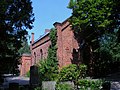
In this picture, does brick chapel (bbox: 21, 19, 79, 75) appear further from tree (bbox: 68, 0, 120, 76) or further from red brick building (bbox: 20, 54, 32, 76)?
red brick building (bbox: 20, 54, 32, 76)

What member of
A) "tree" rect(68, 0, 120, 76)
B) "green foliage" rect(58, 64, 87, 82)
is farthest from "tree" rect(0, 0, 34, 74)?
"tree" rect(68, 0, 120, 76)

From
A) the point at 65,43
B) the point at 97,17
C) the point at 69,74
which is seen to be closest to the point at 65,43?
the point at 65,43

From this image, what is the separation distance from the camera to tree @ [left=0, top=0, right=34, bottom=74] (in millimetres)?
18156

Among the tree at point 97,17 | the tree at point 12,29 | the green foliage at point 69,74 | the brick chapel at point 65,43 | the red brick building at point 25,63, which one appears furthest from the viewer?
the red brick building at point 25,63

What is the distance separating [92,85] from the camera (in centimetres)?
1795

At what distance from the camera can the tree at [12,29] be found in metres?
18.2

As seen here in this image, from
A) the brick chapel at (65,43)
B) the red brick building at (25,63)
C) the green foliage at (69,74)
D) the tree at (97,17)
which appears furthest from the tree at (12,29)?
the red brick building at (25,63)

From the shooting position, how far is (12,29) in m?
18.7

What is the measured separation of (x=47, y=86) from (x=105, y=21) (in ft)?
44.5

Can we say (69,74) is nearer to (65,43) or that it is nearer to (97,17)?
(97,17)

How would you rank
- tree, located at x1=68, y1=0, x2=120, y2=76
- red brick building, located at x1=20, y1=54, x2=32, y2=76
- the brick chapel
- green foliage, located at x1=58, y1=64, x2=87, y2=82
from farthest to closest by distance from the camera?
red brick building, located at x1=20, y1=54, x2=32, y2=76
the brick chapel
tree, located at x1=68, y1=0, x2=120, y2=76
green foliage, located at x1=58, y1=64, x2=87, y2=82

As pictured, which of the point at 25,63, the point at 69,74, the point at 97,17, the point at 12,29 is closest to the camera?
the point at 12,29

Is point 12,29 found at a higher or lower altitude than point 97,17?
lower

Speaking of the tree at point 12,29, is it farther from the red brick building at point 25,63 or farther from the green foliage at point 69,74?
the red brick building at point 25,63
